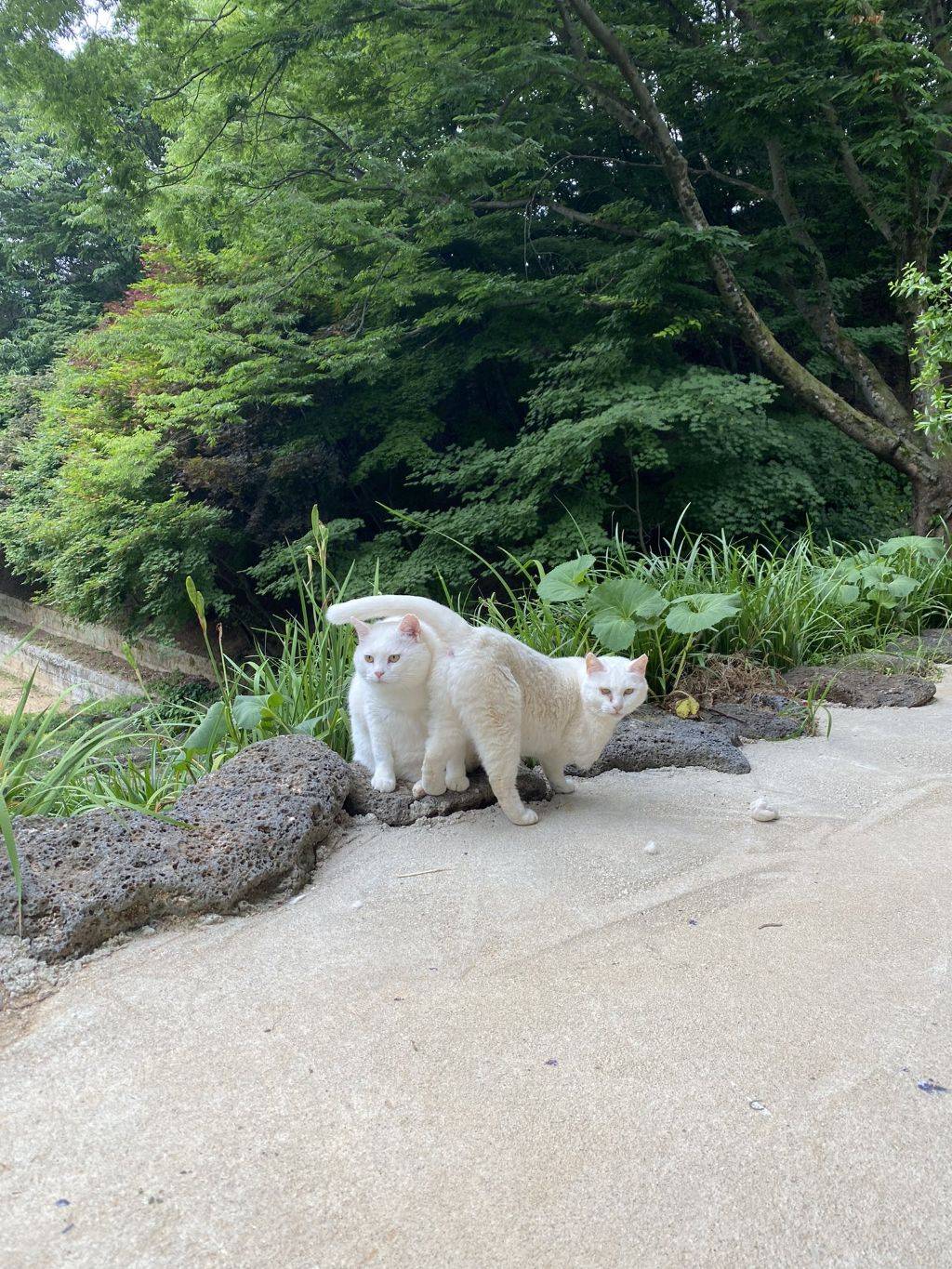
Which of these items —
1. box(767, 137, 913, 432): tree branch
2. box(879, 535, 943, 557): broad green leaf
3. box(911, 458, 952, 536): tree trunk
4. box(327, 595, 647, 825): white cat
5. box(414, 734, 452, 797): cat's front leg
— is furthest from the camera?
box(767, 137, 913, 432): tree branch

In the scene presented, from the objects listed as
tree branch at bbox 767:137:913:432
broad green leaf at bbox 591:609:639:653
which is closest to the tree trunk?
tree branch at bbox 767:137:913:432

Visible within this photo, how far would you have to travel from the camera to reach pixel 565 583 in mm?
3383

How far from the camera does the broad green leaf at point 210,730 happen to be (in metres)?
2.92

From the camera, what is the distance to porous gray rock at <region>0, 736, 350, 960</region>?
5.93 feet

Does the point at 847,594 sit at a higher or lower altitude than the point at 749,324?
lower

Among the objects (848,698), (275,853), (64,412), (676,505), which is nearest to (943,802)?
(848,698)

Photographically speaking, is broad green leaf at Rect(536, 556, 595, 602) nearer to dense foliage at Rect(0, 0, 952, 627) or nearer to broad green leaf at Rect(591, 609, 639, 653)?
broad green leaf at Rect(591, 609, 639, 653)

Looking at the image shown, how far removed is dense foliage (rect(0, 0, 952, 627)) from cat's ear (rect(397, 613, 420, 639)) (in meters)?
3.59

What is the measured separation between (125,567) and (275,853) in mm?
7972

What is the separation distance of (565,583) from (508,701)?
3.97ft

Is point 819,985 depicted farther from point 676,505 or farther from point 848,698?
point 676,505

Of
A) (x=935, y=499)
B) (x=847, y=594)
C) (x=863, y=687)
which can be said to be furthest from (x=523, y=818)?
(x=935, y=499)

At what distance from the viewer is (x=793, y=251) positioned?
8000 mm

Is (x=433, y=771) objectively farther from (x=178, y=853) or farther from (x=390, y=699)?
(x=178, y=853)
